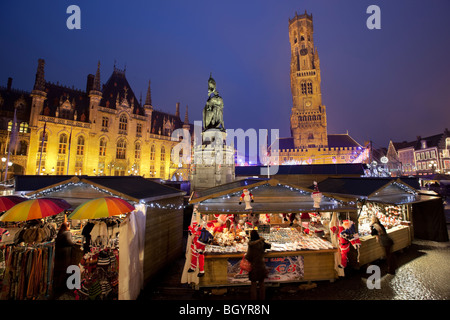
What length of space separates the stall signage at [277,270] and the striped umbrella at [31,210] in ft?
18.5

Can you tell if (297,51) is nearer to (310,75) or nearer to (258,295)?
(310,75)

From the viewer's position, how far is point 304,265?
6.54m

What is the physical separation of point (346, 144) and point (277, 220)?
5935 cm

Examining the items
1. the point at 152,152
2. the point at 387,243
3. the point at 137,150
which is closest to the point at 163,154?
the point at 152,152

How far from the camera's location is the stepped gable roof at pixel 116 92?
3712 cm

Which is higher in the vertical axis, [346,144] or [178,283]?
[346,144]

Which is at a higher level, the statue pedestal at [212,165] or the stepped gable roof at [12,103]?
the stepped gable roof at [12,103]

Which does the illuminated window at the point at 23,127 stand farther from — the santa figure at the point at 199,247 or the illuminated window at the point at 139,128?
the santa figure at the point at 199,247

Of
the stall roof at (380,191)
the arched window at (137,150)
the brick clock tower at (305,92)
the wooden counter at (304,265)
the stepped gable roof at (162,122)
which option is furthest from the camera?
the brick clock tower at (305,92)

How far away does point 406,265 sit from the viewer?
790cm

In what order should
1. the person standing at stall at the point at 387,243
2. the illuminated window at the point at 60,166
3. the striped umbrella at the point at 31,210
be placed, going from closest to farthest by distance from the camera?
the striped umbrella at the point at 31,210 → the person standing at stall at the point at 387,243 → the illuminated window at the point at 60,166

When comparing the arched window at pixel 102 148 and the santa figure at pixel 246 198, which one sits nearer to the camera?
the santa figure at pixel 246 198

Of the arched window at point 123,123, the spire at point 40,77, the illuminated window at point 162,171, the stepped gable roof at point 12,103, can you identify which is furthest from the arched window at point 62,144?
the illuminated window at point 162,171
